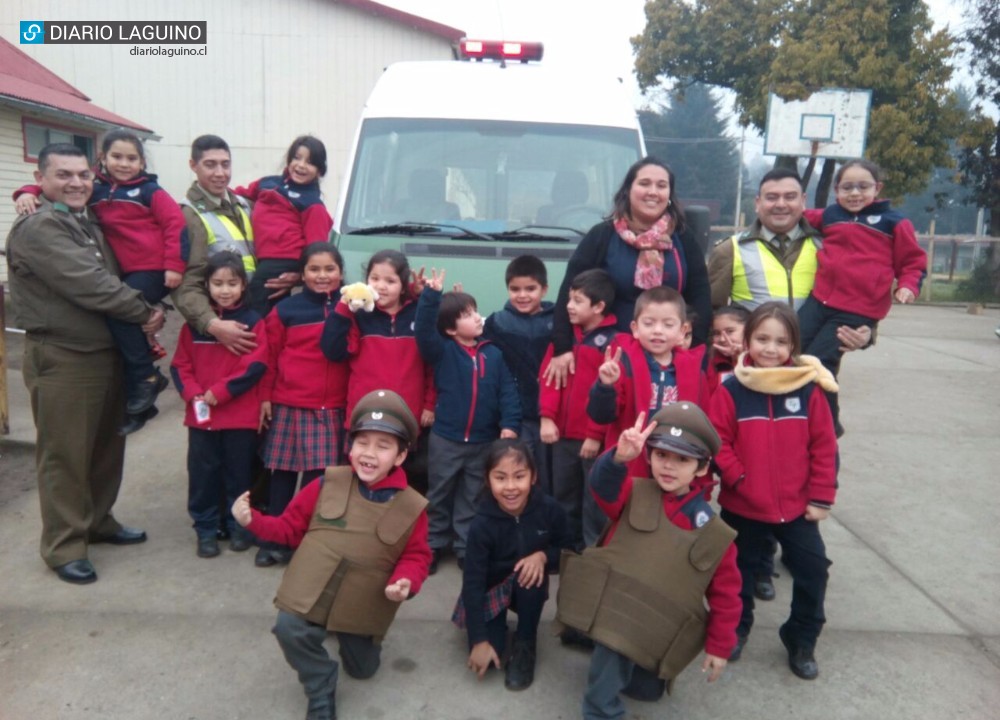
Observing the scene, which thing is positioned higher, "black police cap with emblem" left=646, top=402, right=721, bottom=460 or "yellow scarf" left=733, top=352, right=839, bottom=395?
"yellow scarf" left=733, top=352, right=839, bottom=395

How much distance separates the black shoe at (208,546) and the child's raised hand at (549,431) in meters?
1.91

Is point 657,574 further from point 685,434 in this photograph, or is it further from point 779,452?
point 779,452

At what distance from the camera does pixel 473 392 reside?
422 centimetres

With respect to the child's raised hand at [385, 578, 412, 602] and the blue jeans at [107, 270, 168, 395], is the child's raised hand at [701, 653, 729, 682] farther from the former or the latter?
the blue jeans at [107, 270, 168, 395]

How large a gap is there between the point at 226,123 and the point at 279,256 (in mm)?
13937

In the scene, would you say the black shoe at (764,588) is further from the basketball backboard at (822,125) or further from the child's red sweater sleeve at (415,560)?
the basketball backboard at (822,125)

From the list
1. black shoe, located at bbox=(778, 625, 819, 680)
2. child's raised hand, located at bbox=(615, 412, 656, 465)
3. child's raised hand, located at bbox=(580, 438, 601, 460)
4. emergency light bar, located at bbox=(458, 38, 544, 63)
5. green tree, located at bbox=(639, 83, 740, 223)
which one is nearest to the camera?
child's raised hand, located at bbox=(615, 412, 656, 465)

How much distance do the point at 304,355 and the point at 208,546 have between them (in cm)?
116

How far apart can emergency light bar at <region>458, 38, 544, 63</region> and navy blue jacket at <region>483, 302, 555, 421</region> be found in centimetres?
287

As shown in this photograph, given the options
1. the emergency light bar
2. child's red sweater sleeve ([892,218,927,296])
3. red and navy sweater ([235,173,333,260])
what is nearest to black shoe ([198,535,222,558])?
red and navy sweater ([235,173,333,260])

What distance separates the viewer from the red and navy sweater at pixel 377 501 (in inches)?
129

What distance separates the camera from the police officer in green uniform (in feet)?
13.2

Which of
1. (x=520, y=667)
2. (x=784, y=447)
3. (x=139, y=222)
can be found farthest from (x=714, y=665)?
(x=139, y=222)

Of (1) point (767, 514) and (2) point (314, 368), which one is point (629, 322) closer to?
(1) point (767, 514)
